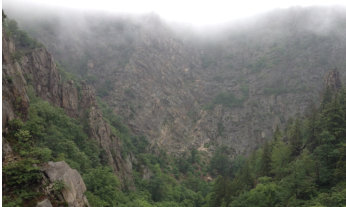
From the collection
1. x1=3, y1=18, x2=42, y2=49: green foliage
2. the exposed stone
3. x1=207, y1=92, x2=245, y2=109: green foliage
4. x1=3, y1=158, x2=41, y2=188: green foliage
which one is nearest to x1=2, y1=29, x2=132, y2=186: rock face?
x1=3, y1=18, x2=42, y2=49: green foliage

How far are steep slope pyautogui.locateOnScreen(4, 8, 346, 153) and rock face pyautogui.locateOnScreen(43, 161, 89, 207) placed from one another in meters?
64.0

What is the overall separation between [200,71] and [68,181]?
10924 cm

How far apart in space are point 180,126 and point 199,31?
76512 mm

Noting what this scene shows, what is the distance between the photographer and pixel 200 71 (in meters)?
130

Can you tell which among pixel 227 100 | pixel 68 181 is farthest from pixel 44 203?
pixel 227 100

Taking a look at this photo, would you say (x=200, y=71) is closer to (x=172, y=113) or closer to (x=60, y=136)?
(x=172, y=113)

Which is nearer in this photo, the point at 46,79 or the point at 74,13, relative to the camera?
the point at 46,79

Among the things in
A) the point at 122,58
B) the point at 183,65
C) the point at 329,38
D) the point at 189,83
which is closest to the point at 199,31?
the point at 183,65

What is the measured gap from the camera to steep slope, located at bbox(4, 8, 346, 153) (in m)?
96.4

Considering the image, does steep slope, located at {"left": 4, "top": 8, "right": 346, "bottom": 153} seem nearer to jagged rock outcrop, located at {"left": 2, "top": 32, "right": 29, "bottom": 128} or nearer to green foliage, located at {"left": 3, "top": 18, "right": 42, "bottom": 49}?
green foliage, located at {"left": 3, "top": 18, "right": 42, "bottom": 49}

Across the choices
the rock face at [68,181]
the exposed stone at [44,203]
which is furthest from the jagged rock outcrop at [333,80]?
the exposed stone at [44,203]

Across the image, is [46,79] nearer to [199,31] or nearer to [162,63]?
[162,63]

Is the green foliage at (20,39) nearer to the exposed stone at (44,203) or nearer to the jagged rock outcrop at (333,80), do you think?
the exposed stone at (44,203)

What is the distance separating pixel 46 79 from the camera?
5581 centimetres
